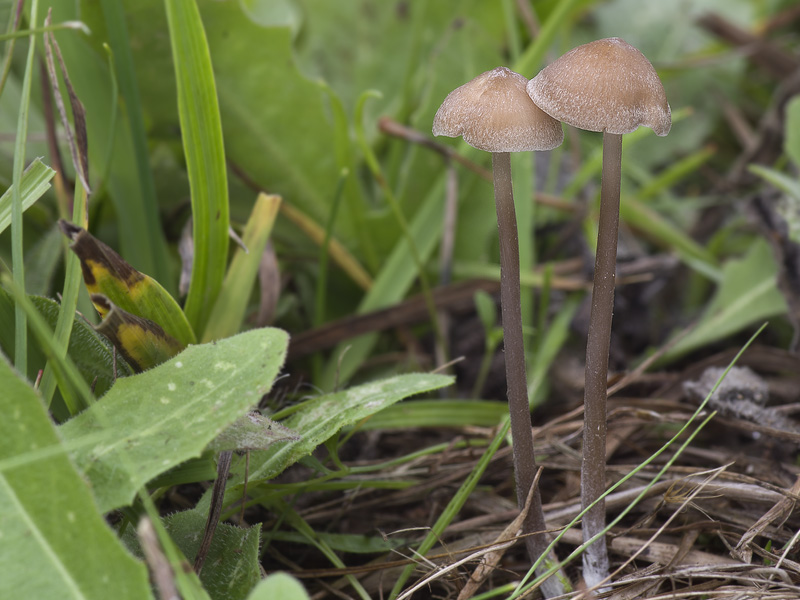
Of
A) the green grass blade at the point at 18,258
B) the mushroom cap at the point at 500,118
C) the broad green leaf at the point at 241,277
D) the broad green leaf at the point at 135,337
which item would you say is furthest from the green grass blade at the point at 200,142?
the mushroom cap at the point at 500,118

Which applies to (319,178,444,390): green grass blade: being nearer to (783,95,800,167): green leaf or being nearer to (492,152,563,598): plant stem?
(492,152,563,598): plant stem

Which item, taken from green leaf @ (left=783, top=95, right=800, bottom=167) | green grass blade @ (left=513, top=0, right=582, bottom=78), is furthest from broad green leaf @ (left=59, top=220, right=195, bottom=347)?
green leaf @ (left=783, top=95, right=800, bottom=167)

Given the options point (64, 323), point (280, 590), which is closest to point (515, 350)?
point (280, 590)

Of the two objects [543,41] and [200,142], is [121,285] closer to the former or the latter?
[200,142]

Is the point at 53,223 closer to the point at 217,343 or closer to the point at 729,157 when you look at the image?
the point at 217,343

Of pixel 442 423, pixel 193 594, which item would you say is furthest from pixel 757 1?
pixel 193 594

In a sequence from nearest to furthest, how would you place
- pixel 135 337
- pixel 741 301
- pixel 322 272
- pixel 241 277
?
pixel 135 337 < pixel 241 277 < pixel 322 272 < pixel 741 301

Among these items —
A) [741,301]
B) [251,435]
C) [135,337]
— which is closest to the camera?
[251,435]
